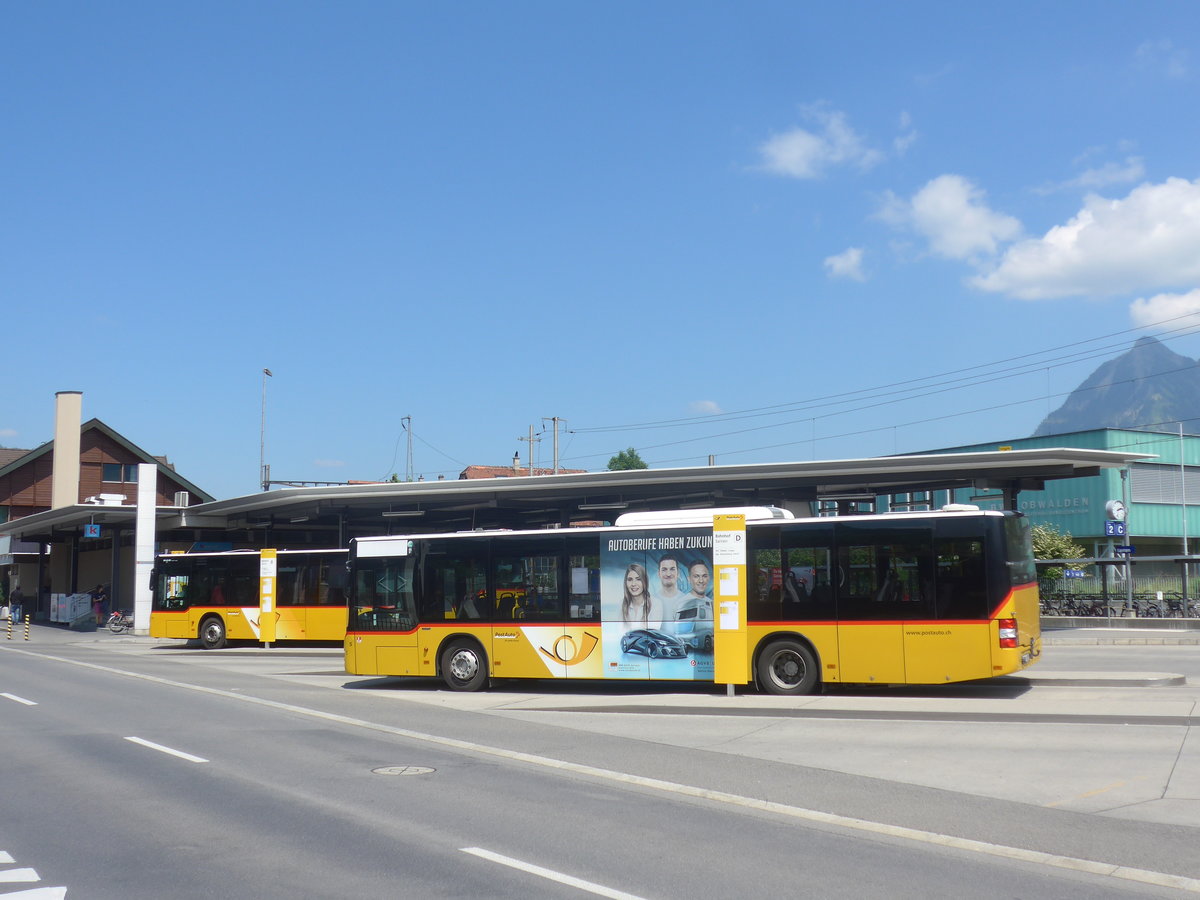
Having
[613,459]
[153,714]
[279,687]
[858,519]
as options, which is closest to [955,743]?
[858,519]

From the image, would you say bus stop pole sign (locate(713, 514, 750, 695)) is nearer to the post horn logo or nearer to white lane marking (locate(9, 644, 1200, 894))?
the post horn logo

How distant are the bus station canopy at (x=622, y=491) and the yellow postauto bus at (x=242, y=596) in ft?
13.6

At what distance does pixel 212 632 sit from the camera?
35.1 metres

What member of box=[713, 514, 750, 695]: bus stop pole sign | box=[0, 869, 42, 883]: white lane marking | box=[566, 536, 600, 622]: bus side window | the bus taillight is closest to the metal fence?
the bus taillight

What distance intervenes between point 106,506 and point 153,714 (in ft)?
109

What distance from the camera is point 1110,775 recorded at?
34.1 ft

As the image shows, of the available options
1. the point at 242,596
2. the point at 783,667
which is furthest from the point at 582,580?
the point at 242,596

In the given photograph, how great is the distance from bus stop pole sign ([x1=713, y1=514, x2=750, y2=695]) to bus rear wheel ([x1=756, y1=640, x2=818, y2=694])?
290 mm

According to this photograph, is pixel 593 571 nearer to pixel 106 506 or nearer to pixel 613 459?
pixel 106 506

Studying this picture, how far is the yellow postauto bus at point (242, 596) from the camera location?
32.6m

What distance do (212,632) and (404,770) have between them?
1007 inches

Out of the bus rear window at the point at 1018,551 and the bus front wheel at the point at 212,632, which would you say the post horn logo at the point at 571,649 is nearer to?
the bus rear window at the point at 1018,551

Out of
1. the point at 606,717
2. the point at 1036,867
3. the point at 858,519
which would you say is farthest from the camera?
the point at 858,519

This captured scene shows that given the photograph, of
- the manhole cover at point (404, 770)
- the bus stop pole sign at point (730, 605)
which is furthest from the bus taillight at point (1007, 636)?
the manhole cover at point (404, 770)
